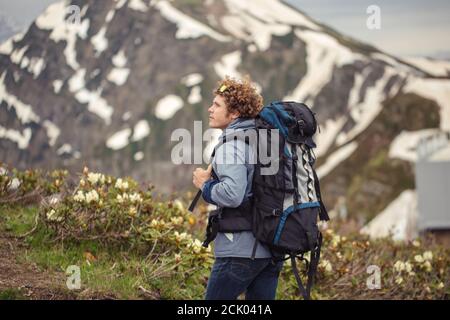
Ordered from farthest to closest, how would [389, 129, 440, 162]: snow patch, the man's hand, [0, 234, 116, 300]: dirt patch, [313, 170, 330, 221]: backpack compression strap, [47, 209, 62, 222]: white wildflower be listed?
[389, 129, 440, 162]: snow patch → [47, 209, 62, 222]: white wildflower → [0, 234, 116, 300]: dirt patch → [313, 170, 330, 221]: backpack compression strap → the man's hand

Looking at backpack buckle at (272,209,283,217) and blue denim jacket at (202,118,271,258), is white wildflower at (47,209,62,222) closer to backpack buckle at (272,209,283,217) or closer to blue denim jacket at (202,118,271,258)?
blue denim jacket at (202,118,271,258)

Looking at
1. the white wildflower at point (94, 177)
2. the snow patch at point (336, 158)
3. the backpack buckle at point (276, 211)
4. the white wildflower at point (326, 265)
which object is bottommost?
the snow patch at point (336, 158)

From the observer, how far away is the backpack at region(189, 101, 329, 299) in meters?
6.09

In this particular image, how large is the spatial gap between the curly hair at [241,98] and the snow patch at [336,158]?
423 ft

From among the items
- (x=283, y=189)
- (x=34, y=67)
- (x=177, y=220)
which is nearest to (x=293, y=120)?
(x=283, y=189)

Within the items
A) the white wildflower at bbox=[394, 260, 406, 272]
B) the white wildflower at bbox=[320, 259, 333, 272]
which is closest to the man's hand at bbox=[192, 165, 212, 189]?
the white wildflower at bbox=[320, 259, 333, 272]

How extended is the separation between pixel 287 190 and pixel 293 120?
0.59 m

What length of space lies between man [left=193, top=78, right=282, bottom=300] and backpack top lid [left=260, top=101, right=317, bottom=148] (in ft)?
0.53

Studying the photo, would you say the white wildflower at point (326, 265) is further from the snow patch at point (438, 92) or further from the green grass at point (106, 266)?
the snow patch at point (438, 92)

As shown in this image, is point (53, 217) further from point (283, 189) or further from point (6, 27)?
point (6, 27)

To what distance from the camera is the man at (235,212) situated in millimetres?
5977


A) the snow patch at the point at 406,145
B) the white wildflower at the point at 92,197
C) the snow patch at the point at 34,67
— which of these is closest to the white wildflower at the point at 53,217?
the white wildflower at the point at 92,197

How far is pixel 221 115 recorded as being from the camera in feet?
21.0
